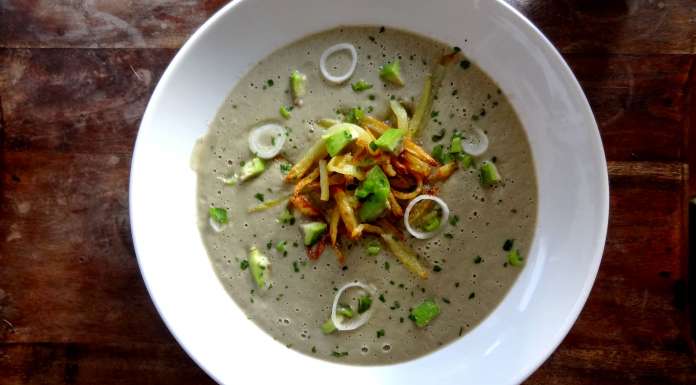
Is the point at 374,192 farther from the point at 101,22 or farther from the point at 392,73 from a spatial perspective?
the point at 101,22

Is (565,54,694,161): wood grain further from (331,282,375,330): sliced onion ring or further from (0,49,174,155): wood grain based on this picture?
(0,49,174,155): wood grain

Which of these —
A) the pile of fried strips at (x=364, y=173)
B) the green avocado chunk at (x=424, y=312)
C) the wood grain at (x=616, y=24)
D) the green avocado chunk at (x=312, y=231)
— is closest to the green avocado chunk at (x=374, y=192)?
the pile of fried strips at (x=364, y=173)

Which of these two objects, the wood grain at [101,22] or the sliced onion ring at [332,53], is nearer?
the sliced onion ring at [332,53]

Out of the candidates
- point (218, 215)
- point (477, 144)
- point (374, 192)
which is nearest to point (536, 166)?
point (477, 144)

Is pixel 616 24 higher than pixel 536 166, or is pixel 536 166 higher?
pixel 616 24

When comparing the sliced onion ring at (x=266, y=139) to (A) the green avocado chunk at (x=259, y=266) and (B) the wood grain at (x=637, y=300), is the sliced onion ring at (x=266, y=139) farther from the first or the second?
(B) the wood grain at (x=637, y=300)

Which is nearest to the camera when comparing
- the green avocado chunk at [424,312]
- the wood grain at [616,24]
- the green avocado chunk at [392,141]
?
the green avocado chunk at [392,141]

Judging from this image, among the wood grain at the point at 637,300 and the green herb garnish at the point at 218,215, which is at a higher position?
the wood grain at the point at 637,300

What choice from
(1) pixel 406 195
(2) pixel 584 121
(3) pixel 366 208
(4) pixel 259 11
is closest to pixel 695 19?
(2) pixel 584 121

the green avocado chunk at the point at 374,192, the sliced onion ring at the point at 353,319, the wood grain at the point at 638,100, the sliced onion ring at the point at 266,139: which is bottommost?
the sliced onion ring at the point at 353,319
